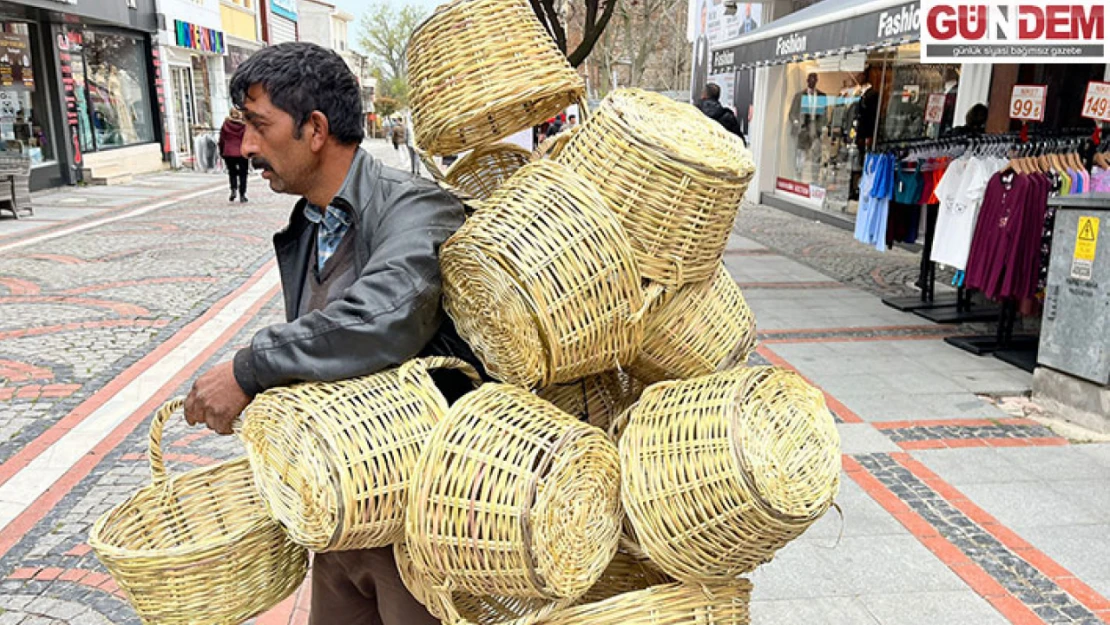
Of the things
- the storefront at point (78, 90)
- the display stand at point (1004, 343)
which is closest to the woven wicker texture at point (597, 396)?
the display stand at point (1004, 343)

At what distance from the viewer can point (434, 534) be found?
4.29 feet

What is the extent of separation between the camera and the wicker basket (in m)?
1.62

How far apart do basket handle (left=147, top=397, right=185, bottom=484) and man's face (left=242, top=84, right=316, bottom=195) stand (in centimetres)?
50

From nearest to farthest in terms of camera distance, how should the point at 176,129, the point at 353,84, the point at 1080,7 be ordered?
1. the point at 353,84
2. the point at 1080,7
3. the point at 176,129

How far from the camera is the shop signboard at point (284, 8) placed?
3199 cm

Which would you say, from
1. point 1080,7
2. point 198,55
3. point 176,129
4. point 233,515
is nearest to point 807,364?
point 1080,7

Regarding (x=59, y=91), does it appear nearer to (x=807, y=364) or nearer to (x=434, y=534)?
(x=807, y=364)

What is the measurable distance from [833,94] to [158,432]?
1325 cm

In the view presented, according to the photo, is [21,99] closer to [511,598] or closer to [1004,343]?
[1004,343]

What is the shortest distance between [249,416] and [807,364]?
16.0 ft

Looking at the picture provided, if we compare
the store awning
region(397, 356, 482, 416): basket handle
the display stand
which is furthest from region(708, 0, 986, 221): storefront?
region(397, 356, 482, 416): basket handle

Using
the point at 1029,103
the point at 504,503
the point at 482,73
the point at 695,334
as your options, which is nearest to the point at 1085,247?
the point at 1029,103

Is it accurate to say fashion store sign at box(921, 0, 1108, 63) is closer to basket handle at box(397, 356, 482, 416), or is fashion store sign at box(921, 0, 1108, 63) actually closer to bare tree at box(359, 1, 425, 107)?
basket handle at box(397, 356, 482, 416)

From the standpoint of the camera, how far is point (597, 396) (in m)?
1.78
